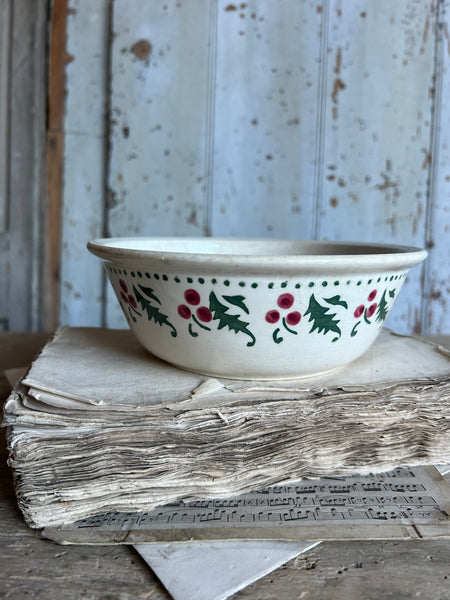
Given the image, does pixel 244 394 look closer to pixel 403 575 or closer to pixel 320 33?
pixel 403 575

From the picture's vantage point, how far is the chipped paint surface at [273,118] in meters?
1.22

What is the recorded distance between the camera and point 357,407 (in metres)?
0.48

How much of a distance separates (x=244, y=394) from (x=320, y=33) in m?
1.02

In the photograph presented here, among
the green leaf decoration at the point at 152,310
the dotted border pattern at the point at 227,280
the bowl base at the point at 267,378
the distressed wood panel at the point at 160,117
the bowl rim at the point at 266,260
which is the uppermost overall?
the distressed wood panel at the point at 160,117

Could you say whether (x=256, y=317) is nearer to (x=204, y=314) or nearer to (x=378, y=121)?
(x=204, y=314)

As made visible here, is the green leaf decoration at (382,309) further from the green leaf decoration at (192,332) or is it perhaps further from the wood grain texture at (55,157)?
the wood grain texture at (55,157)

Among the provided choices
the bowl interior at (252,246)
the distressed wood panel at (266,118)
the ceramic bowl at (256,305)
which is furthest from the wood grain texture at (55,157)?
the ceramic bowl at (256,305)

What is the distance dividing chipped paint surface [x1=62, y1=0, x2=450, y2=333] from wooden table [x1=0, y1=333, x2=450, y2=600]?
92cm

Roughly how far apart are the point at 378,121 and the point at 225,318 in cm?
93

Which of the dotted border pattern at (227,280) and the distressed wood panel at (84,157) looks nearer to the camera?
the dotted border pattern at (227,280)

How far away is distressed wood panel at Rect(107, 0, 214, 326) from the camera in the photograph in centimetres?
121

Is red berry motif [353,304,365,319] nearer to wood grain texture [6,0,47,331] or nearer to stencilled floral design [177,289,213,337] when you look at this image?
stencilled floral design [177,289,213,337]

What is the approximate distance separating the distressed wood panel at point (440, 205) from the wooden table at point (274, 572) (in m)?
0.98

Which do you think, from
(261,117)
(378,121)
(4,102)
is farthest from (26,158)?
(378,121)
